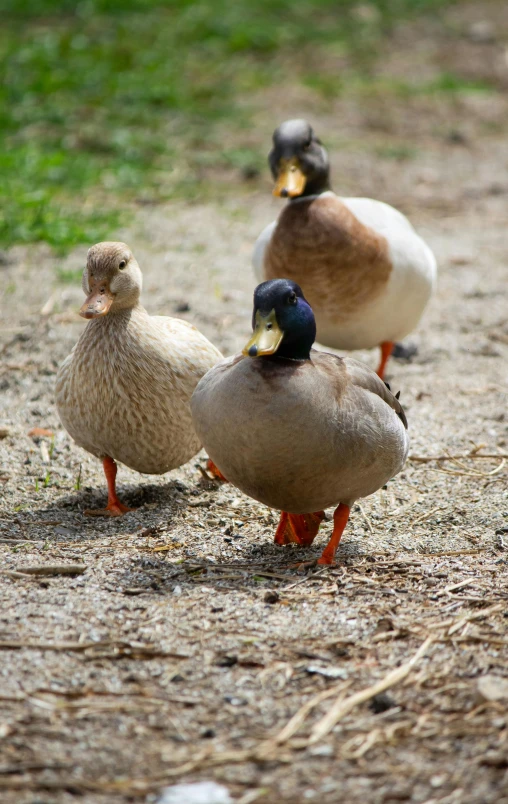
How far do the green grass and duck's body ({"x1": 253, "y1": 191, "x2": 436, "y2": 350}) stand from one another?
7.54ft

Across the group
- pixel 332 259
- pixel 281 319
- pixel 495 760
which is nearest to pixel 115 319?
pixel 281 319

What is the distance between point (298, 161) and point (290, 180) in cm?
17

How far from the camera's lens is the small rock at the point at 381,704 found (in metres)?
2.59

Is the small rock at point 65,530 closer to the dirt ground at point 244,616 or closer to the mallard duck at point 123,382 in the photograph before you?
the dirt ground at point 244,616

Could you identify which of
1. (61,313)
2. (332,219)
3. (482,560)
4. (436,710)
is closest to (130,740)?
(436,710)

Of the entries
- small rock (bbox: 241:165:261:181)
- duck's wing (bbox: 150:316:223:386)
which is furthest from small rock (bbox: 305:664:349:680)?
small rock (bbox: 241:165:261:181)

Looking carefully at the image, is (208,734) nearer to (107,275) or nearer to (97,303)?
(97,303)

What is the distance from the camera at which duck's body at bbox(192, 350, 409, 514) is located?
328cm

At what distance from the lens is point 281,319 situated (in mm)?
3379

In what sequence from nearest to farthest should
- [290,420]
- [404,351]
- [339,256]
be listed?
[290,420] < [339,256] < [404,351]

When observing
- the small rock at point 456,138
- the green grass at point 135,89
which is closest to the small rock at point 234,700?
the green grass at point 135,89

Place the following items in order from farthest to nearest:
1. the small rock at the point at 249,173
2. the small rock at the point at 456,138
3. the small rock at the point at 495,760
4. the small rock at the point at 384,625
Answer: the small rock at the point at 456,138 < the small rock at the point at 249,173 < the small rock at the point at 384,625 < the small rock at the point at 495,760

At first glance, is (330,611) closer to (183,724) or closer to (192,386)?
(183,724)

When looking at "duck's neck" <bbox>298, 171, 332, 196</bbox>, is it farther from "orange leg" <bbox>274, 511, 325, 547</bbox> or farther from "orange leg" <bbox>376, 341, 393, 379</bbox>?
"orange leg" <bbox>274, 511, 325, 547</bbox>
